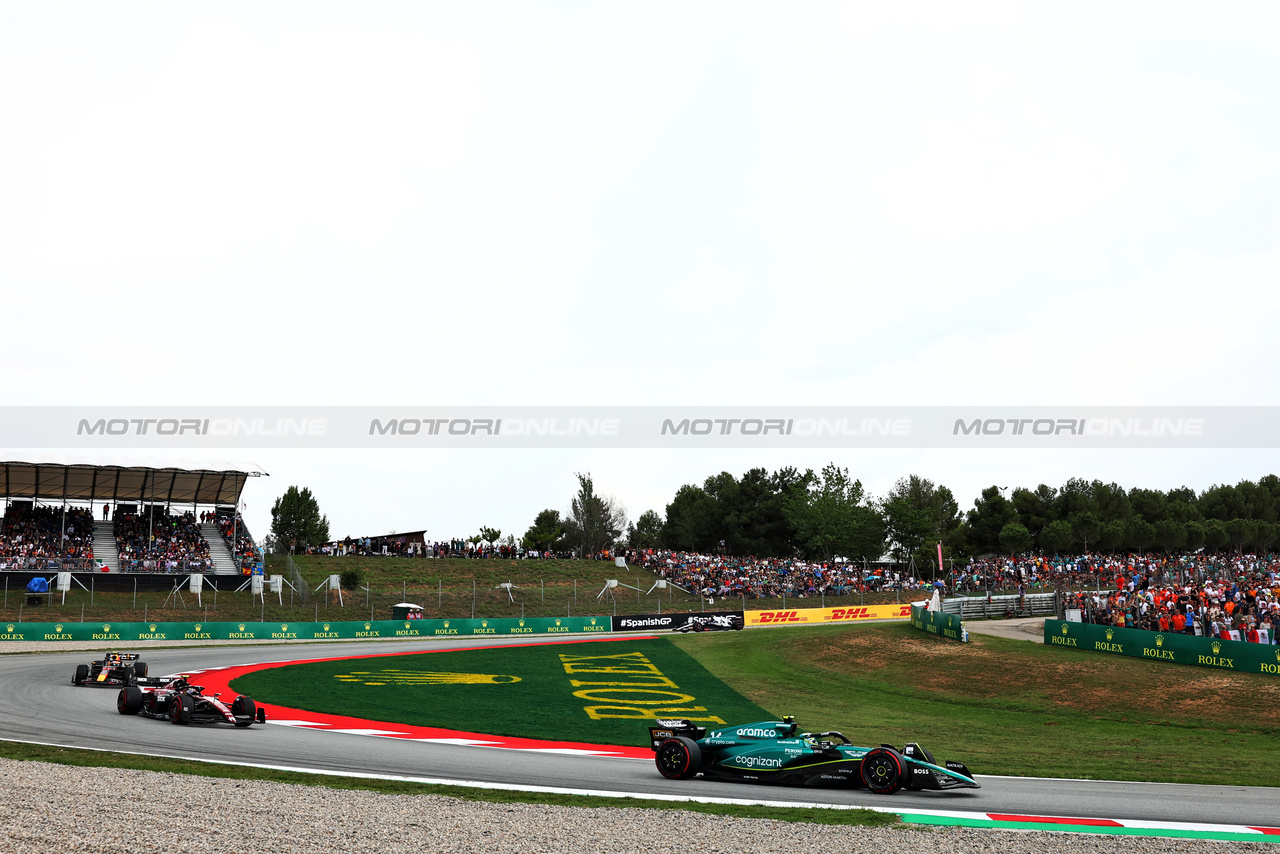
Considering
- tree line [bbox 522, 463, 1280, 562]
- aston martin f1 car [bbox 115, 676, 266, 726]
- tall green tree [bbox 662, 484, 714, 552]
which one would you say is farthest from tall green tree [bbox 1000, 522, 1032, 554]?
aston martin f1 car [bbox 115, 676, 266, 726]

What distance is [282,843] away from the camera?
31.6ft

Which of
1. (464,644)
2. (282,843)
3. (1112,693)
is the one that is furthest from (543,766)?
(464,644)

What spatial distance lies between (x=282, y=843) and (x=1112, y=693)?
78.9ft

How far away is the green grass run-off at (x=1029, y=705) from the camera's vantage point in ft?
58.5

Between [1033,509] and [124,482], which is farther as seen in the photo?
[1033,509]

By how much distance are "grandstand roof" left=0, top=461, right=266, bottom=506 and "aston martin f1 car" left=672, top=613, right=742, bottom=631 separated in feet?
98.6

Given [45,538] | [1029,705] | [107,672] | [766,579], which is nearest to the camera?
[1029,705]

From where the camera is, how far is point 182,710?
19.2 metres

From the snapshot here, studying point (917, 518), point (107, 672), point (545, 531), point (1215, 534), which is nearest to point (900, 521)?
point (917, 518)

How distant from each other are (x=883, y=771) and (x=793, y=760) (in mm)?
1366

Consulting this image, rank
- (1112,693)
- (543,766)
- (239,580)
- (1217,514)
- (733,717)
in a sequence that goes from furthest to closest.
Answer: (1217,514)
(239,580)
(1112,693)
(733,717)
(543,766)

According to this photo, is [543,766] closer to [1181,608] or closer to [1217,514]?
[1181,608]

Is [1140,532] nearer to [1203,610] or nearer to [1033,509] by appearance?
[1033,509]

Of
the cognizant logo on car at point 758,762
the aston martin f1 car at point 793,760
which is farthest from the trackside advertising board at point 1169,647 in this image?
the cognizant logo on car at point 758,762
